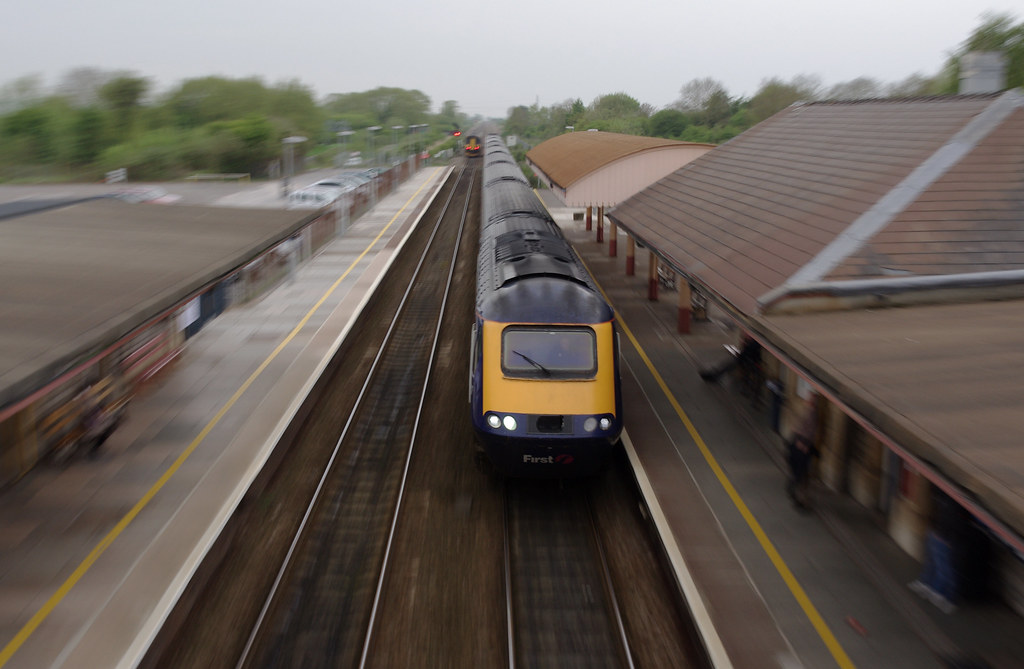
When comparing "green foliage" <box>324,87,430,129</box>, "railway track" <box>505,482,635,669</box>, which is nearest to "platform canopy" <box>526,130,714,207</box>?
"railway track" <box>505,482,635,669</box>

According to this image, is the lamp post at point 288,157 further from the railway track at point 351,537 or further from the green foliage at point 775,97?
the green foliage at point 775,97

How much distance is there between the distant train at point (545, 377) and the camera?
29.4 feet

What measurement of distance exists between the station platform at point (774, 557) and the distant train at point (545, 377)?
1286 millimetres

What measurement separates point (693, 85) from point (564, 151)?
73.2 m

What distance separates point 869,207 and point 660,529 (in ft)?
18.5

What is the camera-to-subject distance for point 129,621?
7.13 meters

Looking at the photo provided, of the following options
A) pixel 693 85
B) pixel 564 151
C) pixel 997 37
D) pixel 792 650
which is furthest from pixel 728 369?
pixel 693 85

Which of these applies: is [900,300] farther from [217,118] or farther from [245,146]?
[217,118]

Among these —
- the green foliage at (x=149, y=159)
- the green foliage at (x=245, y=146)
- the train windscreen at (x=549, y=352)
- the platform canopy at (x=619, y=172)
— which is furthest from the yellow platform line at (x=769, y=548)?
the green foliage at (x=245, y=146)

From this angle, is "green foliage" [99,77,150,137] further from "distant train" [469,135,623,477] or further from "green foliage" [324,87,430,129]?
"green foliage" [324,87,430,129]

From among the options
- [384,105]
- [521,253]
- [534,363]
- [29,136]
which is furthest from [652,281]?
[384,105]

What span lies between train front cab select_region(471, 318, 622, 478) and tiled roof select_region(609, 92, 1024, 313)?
2135mm

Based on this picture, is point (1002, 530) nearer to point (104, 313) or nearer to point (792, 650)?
point (792, 650)

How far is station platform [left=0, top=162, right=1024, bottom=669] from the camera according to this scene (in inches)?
271
